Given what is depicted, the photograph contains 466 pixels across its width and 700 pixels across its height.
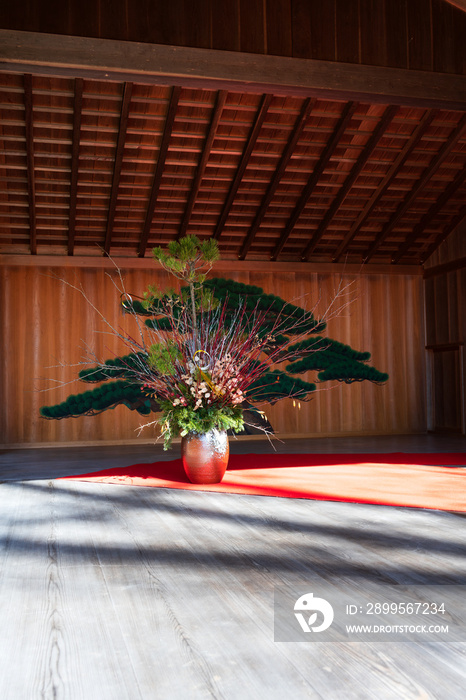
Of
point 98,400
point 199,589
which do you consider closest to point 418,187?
point 98,400

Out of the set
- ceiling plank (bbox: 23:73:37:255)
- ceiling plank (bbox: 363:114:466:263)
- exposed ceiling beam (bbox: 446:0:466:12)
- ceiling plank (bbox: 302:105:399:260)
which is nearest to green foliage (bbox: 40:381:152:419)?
ceiling plank (bbox: 23:73:37:255)

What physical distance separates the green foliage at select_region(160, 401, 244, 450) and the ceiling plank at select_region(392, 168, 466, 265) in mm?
5520

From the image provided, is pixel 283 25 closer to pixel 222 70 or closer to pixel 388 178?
pixel 222 70

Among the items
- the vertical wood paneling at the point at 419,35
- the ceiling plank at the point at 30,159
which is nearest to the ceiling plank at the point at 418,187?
the vertical wood paneling at the point at 419,35

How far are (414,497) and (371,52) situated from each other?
15.8ft

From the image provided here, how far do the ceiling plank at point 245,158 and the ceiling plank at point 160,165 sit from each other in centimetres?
89

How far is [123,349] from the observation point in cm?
843

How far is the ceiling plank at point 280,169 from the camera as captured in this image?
6.79 metres

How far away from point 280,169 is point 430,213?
7.93 ft

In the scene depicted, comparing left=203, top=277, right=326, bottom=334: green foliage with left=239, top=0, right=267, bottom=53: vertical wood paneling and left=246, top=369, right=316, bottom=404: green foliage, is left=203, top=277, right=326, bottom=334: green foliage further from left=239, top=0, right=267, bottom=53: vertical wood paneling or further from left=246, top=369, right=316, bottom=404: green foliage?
left=239, top=0, right=267, bottom=53: vertical wood paneling

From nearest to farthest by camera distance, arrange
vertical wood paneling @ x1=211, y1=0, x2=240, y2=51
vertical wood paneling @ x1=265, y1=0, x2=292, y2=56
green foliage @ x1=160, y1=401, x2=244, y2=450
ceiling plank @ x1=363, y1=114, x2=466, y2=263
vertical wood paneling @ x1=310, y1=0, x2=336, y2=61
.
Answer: green foliage @ x1=160, y1=401, x2=244, y2=450
vertical wood paneling @ x1=211, y1=0, x2=240, y2=51
vertical wood paneling @ x1=265, y1=0, x2=292, y2=56
vertical wood paneling @ x1=310, y1=0, x2=336, y2=61
ceiling plank @ x1=363, y1=114, x2=466, y2=263

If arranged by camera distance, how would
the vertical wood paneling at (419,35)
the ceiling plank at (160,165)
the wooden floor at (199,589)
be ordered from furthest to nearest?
the vertical wood paneling at (419,35), the ceiling plank at (160,165), the wooden floor at (199,589)

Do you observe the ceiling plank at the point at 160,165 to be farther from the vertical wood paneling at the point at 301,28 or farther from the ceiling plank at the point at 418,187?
the ceiling plank at the point at 418,187

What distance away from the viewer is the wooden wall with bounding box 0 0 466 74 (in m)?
5.73
